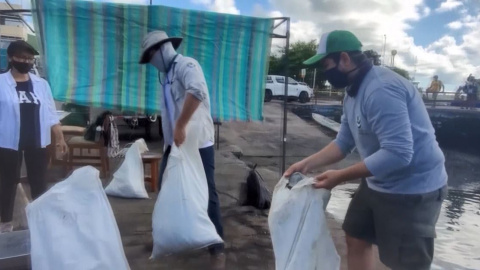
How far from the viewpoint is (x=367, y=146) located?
2348mm

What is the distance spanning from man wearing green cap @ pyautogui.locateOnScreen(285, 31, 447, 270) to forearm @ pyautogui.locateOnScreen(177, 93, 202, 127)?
1.11 m

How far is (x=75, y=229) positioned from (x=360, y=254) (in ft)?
4.72

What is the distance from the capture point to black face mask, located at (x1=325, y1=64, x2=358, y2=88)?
7.66 ft

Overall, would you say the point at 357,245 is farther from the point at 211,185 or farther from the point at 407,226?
the point at 211,185

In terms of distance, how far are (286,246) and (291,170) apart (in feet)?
1.37

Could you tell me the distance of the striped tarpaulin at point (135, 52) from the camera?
4579 mm

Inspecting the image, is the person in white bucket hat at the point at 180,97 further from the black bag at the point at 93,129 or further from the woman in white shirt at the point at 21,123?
the black bag at the point at 93,129

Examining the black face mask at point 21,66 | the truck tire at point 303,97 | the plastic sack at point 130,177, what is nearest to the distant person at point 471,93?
the plastic sack at point 130,177

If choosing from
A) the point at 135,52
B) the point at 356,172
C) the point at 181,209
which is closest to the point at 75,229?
the point at 181,209

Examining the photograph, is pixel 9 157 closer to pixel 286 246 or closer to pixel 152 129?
pixel 286 246

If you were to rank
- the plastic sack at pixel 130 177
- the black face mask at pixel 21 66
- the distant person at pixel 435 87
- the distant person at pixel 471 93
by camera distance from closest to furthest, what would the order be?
1. the black face mask at pixel 21 66
2. the plastic sack at pixel 130 177
3. the distant person at pixel 435 87
4. the distant person at pixel 471 93

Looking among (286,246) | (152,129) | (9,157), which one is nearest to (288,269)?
(286,246)

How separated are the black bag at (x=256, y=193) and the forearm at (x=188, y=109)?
188 centimetres

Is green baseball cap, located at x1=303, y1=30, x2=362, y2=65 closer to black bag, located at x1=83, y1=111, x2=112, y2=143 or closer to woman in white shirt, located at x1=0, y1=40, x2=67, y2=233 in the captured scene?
woman in white shirt, located at x1=0, y1=40, x2=67, y2=233
